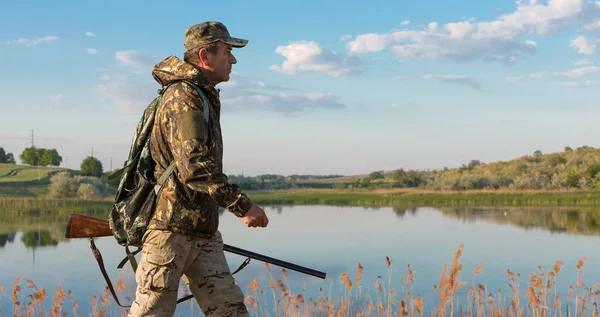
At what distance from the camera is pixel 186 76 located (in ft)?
11.0

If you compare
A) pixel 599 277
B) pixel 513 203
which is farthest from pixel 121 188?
pixel 513 203

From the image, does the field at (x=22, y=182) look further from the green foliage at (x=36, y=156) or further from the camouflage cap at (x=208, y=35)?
the camouflage cap at (x=208, y=35)

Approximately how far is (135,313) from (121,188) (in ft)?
2.32

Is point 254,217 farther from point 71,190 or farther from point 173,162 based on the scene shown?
point 71,190

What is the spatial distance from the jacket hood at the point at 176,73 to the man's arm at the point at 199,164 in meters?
0.18

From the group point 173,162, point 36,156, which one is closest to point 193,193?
point 173,162

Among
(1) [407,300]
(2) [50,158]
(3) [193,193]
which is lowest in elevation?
(1) [407,300]

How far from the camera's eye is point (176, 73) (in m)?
3.41

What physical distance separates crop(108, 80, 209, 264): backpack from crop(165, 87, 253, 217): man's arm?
0.31 ft

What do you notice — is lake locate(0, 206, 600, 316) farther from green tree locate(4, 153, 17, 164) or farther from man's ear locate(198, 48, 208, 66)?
green tree locate(4, 153, 17, 164)

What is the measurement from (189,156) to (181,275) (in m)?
0.73

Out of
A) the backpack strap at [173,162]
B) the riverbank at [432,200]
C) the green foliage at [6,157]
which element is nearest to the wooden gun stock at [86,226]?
the backpack strap at [173,162]

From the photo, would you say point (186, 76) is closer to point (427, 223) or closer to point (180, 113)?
point (180, 113)

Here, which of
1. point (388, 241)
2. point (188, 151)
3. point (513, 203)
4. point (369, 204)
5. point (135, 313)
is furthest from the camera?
point (369, 204)
